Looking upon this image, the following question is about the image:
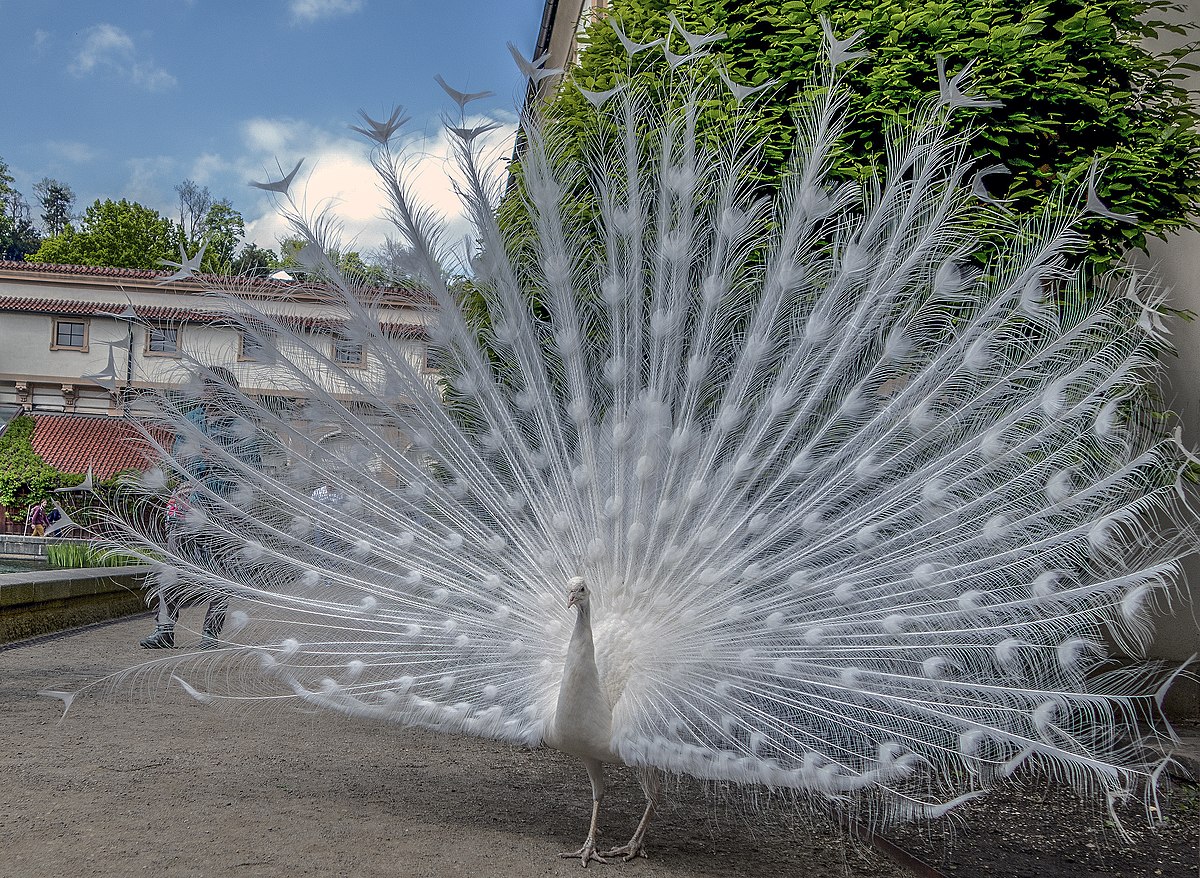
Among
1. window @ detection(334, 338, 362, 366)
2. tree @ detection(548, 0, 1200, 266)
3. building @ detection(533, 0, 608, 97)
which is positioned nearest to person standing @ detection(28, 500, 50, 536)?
building @ detection(533, 0, 608, 97)

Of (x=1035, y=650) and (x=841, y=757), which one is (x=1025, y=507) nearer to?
(x=1035, y=650)

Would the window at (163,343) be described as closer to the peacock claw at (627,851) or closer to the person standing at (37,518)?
the peacock claw at (627,851)

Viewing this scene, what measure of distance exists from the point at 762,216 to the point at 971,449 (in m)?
1.38

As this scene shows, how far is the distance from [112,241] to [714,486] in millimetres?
51693

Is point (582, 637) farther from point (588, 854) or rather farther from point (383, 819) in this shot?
point (383, 819)

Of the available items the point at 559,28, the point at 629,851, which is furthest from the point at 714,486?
the point at 559,28

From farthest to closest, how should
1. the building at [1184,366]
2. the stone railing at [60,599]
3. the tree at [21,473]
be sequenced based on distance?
the tree at [21,473] → the stone railing at [60,599] → the building at [1184,366]

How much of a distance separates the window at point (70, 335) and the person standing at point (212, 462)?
37.2m

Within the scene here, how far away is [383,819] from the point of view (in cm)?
444

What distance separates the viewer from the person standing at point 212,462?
15.6 feet

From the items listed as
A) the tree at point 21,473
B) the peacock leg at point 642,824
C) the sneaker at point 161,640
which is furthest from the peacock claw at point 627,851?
the tree at point 21,473

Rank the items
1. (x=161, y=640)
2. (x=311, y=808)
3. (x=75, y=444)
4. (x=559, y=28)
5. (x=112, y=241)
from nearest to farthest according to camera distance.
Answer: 1. (x=311, y=808)
2. (x=161, y=640)
3. (x=559, y=28)
4. (x=75, y=444)
5. (x=112, y=241)

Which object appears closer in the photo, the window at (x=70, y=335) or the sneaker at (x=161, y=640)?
the sneaker at (x=161, y=640)

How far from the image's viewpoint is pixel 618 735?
149 inches
